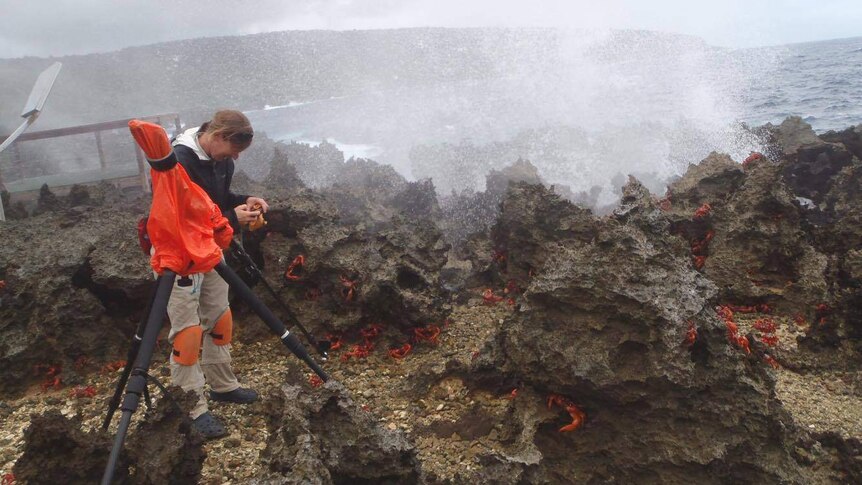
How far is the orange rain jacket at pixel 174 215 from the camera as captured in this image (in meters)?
2.58

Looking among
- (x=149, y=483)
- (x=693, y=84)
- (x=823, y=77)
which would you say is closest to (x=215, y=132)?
(x=149, y=483)

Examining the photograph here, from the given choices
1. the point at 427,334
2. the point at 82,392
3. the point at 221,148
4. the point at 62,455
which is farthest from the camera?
the point at 427,334

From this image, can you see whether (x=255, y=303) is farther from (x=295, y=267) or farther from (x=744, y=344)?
(x=744, y=344)

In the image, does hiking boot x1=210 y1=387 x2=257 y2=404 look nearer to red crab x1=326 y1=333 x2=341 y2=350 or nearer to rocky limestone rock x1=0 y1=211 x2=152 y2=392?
red crab x1=326 y1=333 x2=341 y2=350

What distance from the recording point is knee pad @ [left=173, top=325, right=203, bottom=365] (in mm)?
3232

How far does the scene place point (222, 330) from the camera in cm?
362

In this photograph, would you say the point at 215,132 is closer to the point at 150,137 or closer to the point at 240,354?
the point at 150,137

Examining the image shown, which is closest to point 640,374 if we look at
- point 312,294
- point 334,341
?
point 334,341

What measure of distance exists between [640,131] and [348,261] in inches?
652

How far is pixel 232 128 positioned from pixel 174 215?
26.8 inches

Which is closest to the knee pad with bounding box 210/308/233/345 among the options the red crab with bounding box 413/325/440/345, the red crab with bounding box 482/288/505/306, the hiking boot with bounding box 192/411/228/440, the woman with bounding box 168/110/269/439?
the woman with bounding box 168/110/269/439

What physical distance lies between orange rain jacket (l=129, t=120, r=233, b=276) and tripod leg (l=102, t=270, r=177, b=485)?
4.3 inches

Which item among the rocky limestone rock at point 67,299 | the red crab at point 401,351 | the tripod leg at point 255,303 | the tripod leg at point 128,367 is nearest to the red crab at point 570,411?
the tripod leg at point 255,303

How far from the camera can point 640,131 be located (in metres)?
18.7
